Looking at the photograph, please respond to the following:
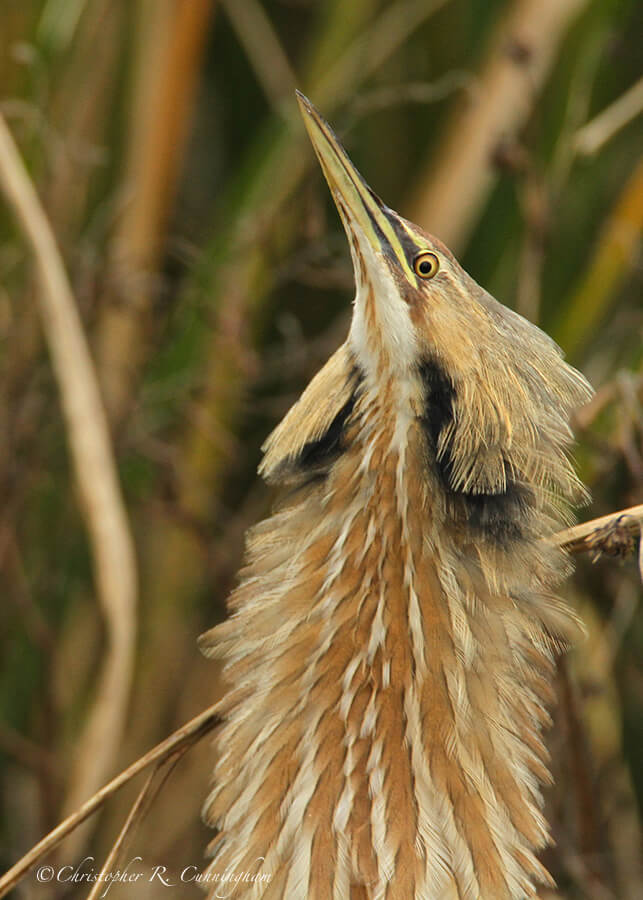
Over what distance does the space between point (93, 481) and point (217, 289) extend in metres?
0.53

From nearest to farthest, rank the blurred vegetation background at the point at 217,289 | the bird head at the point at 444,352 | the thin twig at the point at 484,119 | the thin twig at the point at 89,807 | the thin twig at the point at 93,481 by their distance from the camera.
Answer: the thin twig at the point at 89,807
the bird head at the point at 444,352
the thin twig at the point at 93,481
the blurred vegetation background at the point at 217,289
the thin twig at the point at 484,119

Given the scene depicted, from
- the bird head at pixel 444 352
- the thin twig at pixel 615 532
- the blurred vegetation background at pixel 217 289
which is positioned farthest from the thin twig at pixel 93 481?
the thin twig at pixel 615 532

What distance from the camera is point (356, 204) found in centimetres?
125

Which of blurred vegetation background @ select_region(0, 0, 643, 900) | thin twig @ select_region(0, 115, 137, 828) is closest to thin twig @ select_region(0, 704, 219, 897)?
thin twig @ select_region(0, 115, 137, 828)

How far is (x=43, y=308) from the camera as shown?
1691mm

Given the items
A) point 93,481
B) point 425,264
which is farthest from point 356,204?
point 93,481

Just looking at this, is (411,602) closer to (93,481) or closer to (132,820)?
(132,820)

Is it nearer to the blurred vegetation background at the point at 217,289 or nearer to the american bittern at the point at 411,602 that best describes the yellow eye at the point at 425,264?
the american bittern at the point at 411,602

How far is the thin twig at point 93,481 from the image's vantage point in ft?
5.02

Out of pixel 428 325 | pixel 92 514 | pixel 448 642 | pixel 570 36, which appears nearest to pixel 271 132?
pixel 570 36

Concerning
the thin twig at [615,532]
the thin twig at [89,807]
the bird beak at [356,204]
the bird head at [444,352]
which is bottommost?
the thin twig at [615,532]

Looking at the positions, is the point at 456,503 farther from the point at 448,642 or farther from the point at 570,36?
the point at 570,36

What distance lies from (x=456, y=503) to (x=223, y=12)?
161 centimetres

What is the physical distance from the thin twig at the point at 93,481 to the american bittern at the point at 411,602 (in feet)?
0.97
